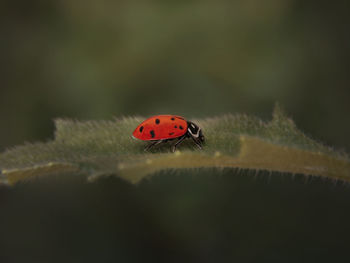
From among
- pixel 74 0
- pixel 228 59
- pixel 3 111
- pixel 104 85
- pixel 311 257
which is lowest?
pixel 311 257

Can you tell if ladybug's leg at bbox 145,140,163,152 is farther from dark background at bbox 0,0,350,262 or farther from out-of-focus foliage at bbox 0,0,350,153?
out-of-focus foliage at bbox 0,0,350,153

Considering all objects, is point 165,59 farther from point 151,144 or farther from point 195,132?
point 151,144

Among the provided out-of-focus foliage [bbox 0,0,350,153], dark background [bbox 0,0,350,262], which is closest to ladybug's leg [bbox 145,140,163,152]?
dark background [bbox 0,0,350,262]

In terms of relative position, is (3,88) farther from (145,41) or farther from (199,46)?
(199,46)

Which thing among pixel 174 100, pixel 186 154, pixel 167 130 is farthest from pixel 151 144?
pixel 174 100

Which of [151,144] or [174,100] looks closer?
[151,144]

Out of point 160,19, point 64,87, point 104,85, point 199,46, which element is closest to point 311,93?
point 199,46
